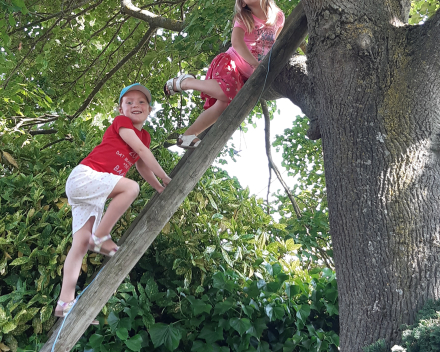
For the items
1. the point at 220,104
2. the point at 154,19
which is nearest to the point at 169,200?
the point at 220,104

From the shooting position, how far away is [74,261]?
2.36m

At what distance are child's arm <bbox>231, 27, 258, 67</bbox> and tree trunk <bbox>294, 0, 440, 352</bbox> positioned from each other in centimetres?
55

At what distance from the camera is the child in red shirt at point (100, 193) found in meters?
2.32

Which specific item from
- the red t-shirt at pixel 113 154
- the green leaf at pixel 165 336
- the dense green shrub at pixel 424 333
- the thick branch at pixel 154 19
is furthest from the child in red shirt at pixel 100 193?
the thick branch at pixel 154 19

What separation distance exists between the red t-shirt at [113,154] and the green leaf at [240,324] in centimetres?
143

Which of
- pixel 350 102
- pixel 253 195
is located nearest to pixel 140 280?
pixel 253 195

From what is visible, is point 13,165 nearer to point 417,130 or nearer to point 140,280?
point 140,280

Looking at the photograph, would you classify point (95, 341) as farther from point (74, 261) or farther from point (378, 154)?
point (378, 154)

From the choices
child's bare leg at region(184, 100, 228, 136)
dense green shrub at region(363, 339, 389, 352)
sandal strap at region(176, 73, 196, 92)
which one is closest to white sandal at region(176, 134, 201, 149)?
child's bare leg at region(184, 100, 228, 136)

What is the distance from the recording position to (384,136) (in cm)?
210

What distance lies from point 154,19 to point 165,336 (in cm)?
330

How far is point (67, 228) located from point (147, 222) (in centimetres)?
104

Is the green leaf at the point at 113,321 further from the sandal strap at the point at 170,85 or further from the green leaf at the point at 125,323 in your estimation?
the sandal strap at the point at 170,85

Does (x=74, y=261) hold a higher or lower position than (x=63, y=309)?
higher
